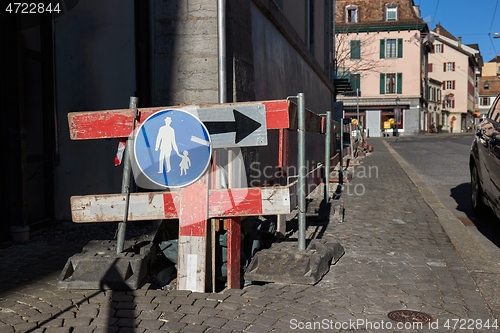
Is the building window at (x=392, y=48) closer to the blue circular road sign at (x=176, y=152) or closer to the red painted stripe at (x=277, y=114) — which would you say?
the red painted stripe at (x=277, y=114)

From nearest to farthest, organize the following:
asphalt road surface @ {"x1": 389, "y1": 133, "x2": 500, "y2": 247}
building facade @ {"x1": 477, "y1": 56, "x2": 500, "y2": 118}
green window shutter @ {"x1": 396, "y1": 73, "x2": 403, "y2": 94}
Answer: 1. asphalt road surface @ {"x1": 389, "y1": 133, "x2": 500, "y2": 247}
2. green window shutter @ {"x1": 396, "y1": 73, "x2": 403, "y2": 94}
3. building facade @ {"x1": 477, "y1": 56, "x2": 500, "y2": 118}

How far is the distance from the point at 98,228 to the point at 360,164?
12.4 m

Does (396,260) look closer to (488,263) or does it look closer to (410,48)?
(488,263)

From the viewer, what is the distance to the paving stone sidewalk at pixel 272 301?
342cm

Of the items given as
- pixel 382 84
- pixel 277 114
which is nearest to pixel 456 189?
pixel 277 114

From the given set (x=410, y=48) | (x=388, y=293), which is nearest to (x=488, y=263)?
(x=388, y=293)

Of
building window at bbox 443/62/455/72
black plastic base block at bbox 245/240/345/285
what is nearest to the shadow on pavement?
black plastic base block at bbox 245/240/345/285

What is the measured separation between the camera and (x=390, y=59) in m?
53.5

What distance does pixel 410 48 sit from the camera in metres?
52.8

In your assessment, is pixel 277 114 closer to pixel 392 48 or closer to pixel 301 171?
pixel 301 171

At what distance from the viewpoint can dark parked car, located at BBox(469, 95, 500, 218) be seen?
5977 millimetres

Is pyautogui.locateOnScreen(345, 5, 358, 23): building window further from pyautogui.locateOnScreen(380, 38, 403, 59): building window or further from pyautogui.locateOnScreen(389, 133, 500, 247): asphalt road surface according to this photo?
pyautogui.locateOnScreen(389, 133, 500, 247): asphalt road surface

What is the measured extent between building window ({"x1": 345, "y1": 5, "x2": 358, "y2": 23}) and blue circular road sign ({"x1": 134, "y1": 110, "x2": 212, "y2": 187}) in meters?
51.5

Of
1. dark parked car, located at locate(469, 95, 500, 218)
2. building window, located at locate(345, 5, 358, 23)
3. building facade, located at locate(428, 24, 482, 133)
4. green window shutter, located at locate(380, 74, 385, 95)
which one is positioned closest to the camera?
dark parked car, located at locate(469, 95, 500, 218)
